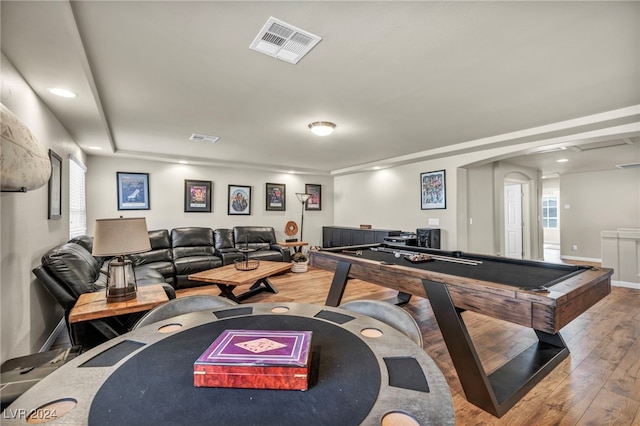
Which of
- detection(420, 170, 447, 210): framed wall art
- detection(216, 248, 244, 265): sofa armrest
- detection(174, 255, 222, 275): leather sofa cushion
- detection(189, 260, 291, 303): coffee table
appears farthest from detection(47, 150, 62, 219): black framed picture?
detection(420, 170, 447, 210): framed wall art

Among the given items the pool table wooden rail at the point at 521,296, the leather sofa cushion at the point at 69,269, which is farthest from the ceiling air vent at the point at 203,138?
the pool table wooden rail at the point at 521,296

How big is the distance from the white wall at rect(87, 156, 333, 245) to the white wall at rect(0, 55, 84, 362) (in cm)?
254

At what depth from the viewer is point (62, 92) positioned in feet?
8.11

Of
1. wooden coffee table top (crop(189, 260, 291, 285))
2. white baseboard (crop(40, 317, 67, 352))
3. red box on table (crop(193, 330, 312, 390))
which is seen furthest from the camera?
wooden coffee table top (crop(189, 260, 291, 285))

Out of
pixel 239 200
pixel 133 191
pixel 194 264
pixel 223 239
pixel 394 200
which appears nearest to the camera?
pixel 194 264

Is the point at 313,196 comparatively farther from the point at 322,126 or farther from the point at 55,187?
the point at 55,187

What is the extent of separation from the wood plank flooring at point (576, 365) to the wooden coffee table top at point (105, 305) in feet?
6.73

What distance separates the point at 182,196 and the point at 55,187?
3.10 m

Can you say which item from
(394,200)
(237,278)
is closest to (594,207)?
(394,200)

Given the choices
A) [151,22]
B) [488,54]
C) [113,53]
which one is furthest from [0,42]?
[488,54]

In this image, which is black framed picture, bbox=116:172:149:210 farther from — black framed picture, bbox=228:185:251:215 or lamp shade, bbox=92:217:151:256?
lamp shade, bbox=92:217:151:256

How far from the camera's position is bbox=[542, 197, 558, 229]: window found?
400 inches

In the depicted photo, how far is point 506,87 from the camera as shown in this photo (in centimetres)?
267

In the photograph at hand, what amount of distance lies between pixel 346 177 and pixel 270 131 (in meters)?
4.09
